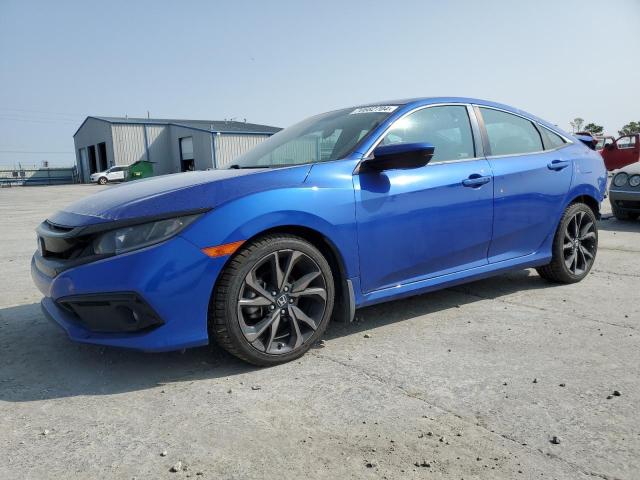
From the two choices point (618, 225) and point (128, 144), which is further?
point (128, 144)

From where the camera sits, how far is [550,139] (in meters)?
4.32

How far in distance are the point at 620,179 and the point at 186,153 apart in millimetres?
39663

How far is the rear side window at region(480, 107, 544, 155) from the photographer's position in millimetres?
3871

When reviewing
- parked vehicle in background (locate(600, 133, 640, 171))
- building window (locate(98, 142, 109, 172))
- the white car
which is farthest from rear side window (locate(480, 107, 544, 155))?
building window (locate(98, 142, 109, 172))

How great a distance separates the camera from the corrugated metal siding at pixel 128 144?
43000 millimetres

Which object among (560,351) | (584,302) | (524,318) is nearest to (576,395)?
(560,351)

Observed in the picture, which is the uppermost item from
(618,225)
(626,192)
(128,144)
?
(128,144)

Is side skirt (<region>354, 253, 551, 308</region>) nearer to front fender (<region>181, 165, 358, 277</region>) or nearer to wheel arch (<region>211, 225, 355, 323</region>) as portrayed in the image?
wheel arch (<region>211, 225, 355, 323</region>)

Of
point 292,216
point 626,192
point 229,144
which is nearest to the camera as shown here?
point 292,216

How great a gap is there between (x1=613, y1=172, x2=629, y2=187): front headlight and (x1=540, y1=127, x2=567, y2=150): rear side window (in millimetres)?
4614

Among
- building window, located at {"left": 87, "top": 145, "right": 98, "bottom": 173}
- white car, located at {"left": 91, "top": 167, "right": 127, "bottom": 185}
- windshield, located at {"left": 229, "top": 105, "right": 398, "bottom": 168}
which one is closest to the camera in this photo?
windshield, located at {"left": 229, "top": 105, "right": 398, "bottom": 168}

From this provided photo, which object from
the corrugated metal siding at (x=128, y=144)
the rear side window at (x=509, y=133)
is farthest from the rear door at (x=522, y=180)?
the corrugated metal siding at (x=128, y=144)

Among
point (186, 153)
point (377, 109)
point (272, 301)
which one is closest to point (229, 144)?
point (186, 153)

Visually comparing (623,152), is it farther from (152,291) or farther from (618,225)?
(152,291)
